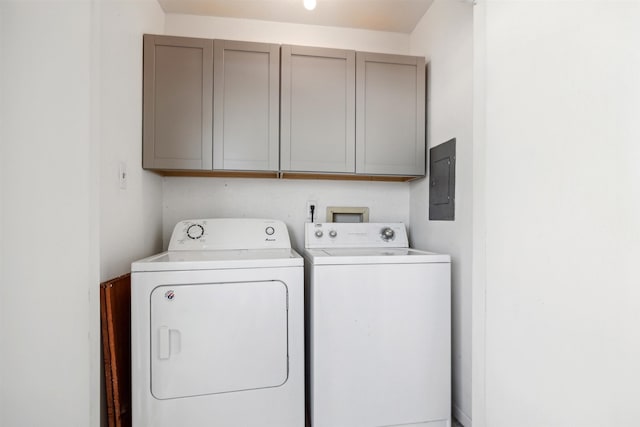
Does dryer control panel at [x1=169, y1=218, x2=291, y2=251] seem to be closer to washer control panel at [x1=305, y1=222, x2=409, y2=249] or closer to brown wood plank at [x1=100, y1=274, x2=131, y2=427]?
washer control panel at [x1=305, y1=222, x2=409, y2=249]

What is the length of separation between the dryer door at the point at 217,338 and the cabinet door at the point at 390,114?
41.8 inches

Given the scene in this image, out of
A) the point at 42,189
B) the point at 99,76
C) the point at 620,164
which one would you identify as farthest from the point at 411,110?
the point at 42,189

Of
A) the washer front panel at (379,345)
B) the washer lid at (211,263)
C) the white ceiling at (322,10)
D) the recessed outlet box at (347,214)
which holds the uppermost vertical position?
the white ceiling at (322,10)

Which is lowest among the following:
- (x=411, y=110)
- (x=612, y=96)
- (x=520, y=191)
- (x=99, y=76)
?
(x=520, y=191)

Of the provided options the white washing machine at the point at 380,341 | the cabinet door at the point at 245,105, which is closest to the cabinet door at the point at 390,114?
the cabinet door at the point at 245,105

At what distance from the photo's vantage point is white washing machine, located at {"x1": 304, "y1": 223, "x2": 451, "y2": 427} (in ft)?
4.53

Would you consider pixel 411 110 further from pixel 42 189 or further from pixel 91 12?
pixel 42 189

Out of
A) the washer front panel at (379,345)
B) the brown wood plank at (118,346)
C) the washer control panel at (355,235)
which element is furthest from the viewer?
the washer control panel at (355,235)

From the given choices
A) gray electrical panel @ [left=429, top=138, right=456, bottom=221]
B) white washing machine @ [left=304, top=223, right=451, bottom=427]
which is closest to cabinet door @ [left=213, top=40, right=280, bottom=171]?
A: white washing machine @ [left=304, top=223, right=451, bottom=427]

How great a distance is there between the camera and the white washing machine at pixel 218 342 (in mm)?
1253

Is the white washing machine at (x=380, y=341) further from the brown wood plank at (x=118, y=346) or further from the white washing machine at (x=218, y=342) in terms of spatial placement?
the brown wood plank at (x=118, y=346)

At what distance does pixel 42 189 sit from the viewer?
3.67 ft

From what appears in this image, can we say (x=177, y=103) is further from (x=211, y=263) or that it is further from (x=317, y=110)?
(x=211, y=263)

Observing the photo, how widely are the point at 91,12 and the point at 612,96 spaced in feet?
5.71
